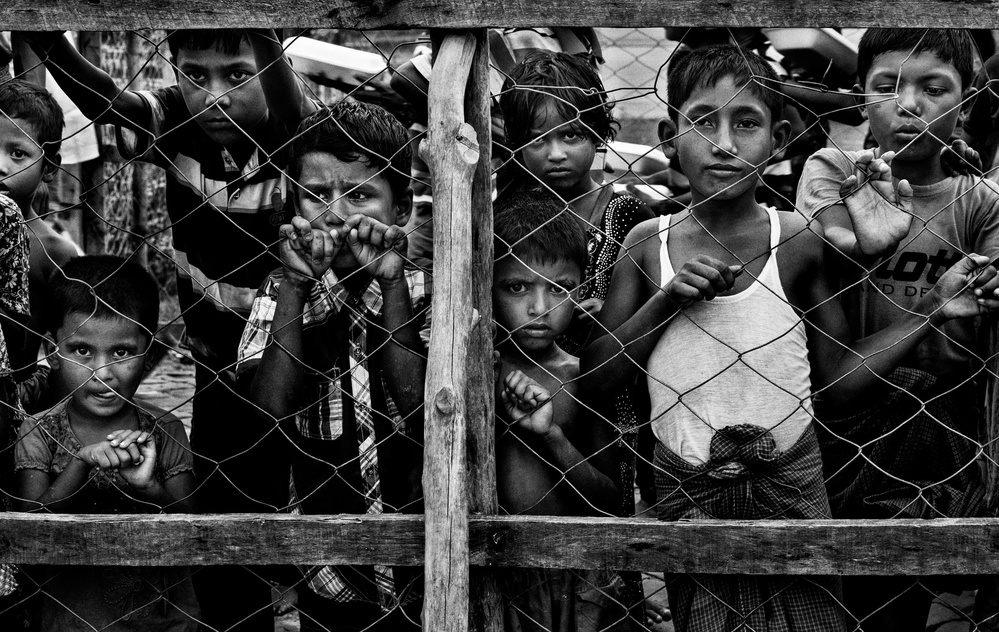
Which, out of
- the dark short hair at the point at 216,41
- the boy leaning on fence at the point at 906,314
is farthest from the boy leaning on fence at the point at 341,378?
the boy leaning on fence at the point at 906,314

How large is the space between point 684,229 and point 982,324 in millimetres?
627

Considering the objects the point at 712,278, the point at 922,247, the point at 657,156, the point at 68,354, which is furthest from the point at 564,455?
the point at 657,156

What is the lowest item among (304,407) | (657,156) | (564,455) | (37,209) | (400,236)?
(564,455)

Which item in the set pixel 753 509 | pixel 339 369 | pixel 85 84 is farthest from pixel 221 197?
pixel 753 509

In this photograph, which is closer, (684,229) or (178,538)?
(178,538)

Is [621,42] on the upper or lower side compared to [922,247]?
upper

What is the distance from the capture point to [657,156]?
3.81m

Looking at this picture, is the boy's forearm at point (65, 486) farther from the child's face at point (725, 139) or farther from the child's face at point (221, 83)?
the child's face at point (725, 139)

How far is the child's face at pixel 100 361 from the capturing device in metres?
2.06

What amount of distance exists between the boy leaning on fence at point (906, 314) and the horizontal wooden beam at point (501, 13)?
328 millimetres

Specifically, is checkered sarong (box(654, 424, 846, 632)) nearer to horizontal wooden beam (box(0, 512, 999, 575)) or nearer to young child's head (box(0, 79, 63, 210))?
horizontal wooden beam (box(0, 512, 999, 575))

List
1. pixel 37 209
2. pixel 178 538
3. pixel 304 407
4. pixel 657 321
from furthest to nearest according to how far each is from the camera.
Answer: pixel 37 209 → pixel 304 407 → pixel 657 321 → pixel 178 538

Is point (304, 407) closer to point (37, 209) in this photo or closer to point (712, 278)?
point (712, 278)

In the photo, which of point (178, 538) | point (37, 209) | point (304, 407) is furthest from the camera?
point (37, 209)
